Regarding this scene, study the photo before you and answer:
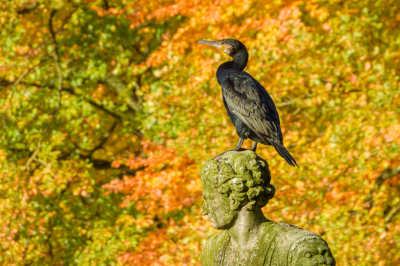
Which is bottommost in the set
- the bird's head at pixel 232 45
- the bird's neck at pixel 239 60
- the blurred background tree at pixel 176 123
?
the bird's neck at pixel 239 60

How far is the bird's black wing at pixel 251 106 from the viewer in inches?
119

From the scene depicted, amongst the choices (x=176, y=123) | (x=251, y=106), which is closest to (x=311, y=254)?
(x=251, y=106)

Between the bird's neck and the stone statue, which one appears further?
the bird's neck

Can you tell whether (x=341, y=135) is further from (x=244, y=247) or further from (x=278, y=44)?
(x=244, y=247)

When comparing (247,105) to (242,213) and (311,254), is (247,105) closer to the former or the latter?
(242,213)

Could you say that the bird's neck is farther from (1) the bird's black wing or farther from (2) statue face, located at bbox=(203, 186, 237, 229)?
(2) statue face, located at bbox=(203, 186, 237, 229)

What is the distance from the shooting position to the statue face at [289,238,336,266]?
250 cm

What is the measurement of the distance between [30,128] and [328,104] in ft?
21.7

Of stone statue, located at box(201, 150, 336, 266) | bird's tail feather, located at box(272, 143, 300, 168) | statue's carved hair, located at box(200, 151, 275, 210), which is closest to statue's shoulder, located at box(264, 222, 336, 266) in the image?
stone statue, located at box(201, 150, 336, 266)

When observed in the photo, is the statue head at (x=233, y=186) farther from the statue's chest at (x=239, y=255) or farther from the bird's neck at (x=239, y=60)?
the bird's neck at (x=239, y=60)

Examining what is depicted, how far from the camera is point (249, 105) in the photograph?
3.08 metres

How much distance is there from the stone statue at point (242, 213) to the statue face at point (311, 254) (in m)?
0.07

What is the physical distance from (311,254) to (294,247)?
0.10 metres

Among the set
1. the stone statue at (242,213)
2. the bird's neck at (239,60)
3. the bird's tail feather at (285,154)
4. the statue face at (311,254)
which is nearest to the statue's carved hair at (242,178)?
the stone statue at (242,213)
